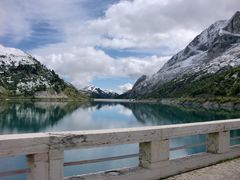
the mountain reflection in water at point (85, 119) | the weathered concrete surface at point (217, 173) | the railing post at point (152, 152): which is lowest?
the mountain reflection in water at point (85, 119)

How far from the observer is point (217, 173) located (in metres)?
10.5

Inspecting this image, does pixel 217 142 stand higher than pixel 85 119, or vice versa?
pixel 217 142

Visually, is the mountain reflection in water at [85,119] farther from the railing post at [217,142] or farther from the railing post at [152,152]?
the railing post at [152,152]

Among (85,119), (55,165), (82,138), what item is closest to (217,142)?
(82,138)

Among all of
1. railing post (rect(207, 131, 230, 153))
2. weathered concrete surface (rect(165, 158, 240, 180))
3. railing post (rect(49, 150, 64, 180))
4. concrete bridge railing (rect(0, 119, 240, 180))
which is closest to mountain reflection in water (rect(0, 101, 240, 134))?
railing post (rect(207, 131, 230, 153))

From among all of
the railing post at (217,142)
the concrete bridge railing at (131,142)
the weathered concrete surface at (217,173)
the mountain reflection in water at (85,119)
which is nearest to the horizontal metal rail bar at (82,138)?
the concrete bridge railing at (131,142)

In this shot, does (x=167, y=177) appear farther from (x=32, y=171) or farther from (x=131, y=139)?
(x=32, y=171)

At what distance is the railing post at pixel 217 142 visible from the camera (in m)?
11.7

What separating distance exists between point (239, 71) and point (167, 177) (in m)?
155

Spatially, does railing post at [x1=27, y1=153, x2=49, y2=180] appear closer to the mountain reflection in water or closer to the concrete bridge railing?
the concrete bridge railing

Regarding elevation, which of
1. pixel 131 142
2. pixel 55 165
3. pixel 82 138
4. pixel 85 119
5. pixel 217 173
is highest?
pixel 82 138

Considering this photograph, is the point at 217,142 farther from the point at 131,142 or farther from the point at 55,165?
the point at 55,165

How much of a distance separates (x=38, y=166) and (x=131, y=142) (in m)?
2.49

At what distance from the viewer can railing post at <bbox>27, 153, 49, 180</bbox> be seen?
7.05 m
